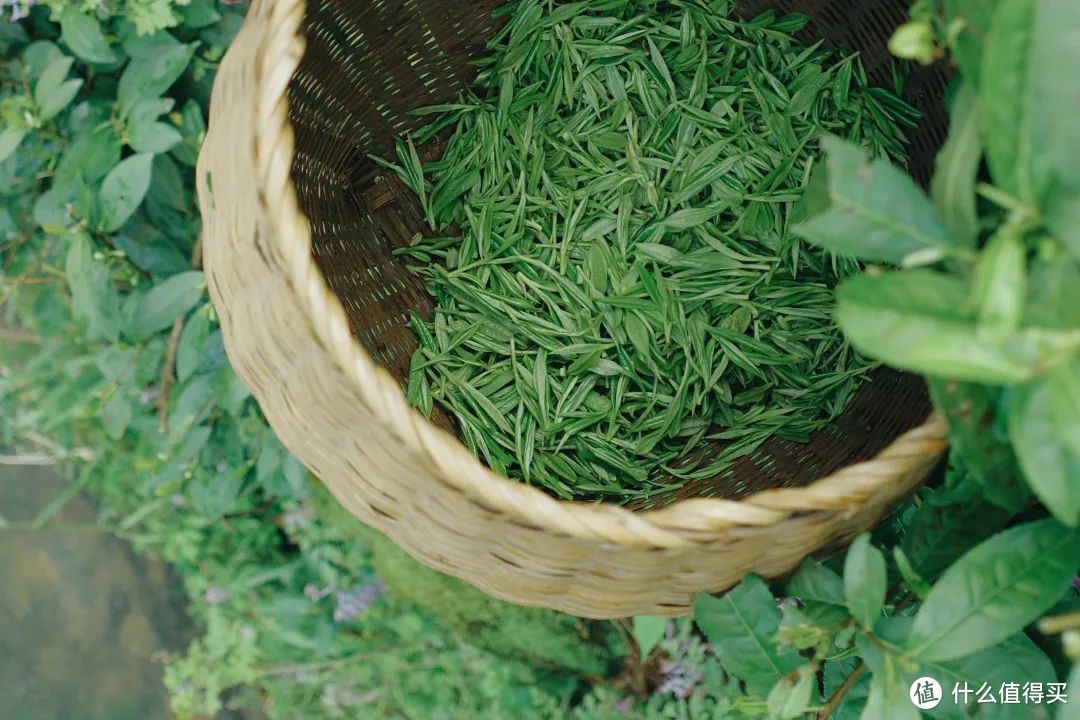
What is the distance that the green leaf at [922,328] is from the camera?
0.40m

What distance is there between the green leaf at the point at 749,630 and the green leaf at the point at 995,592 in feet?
0.40

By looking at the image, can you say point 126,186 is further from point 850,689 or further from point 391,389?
point 850,689

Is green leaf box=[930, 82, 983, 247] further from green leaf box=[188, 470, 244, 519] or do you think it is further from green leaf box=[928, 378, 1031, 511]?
green leaf box=[188, 470, 244, 519]

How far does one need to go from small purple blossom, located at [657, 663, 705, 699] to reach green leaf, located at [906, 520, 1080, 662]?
2.07 ft

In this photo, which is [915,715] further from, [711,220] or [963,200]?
[711,220]

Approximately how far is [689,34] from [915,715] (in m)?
0.74

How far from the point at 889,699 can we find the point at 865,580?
80 mm

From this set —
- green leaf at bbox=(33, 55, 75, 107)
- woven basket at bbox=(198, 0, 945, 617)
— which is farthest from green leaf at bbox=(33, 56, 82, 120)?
woven basket at bbox=(198, 0, 945, 617)

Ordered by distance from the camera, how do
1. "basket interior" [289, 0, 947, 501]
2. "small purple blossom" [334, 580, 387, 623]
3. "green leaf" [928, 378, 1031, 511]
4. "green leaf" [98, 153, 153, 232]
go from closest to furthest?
"green leaf" [928, 378, 1031, 511], "basket interior" [289, 0, 947, 501], "green leaf" [98, 153, 153, 232], "small purple blossom" [334, 580, 387, 623]

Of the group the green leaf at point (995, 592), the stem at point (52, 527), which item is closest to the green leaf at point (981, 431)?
the green leaf at point (995, 592)

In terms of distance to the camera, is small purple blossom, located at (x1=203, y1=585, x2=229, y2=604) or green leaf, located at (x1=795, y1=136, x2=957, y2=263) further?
small purple blossom, located at (x1=203, y1=585, x2=229, y2=604)

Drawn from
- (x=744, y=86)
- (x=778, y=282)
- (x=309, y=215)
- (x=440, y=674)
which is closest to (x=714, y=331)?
(x=778, y=282)

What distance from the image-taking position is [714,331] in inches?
36.7

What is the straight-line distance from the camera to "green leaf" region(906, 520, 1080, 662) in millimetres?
539
